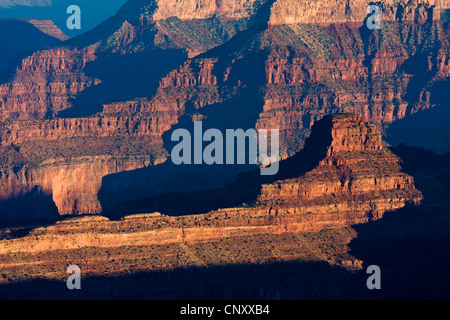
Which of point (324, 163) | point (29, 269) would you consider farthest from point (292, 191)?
point (29, 269)

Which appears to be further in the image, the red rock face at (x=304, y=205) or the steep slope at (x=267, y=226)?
the red rock face at (x=304, y=205)

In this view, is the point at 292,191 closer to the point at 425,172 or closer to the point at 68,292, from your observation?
the point at 425,172

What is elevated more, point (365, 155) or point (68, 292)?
point (365, 155)

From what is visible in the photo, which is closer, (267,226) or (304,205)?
(267,226)

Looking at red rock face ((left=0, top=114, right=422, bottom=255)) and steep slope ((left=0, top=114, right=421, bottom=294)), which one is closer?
steep slope ((left=0, top=114, right=421, bottom=294))

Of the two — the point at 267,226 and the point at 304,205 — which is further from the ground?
the point at 304,205
